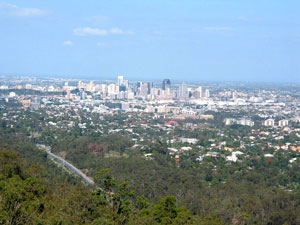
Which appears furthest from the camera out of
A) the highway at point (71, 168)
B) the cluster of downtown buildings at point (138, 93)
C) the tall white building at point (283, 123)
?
the cluster of downtown buildings at point (138, 93)

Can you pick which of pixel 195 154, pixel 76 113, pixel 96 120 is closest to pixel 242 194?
pixel 195 154

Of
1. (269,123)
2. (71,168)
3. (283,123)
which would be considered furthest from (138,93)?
(71,168)

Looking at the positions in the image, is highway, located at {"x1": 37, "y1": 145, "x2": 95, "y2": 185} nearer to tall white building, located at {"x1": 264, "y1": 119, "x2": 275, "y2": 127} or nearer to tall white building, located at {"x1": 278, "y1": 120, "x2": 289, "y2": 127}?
tall white building, located at {"x1": 264, "y1": 119, "x2": 275, "y2": 127}

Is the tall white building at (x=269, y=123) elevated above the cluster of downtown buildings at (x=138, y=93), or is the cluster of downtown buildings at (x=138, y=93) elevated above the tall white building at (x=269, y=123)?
the cluster of downtown buildings at (x=138, y=93)

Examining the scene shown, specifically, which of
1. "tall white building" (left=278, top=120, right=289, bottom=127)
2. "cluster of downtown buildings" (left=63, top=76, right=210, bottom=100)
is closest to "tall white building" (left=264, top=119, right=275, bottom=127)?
"tall white building" (left=278, top=120, right=289, bottom=127)

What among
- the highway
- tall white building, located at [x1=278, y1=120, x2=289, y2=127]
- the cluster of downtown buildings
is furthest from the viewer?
the cluster of downtown buildings

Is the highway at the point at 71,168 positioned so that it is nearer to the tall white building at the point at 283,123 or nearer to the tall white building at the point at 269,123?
the tall white building at the point at 269,123

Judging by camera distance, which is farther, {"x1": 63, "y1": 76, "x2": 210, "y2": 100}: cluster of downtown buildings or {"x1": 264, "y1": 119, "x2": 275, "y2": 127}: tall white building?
{"x1": 63, "y1": 76, "x2": 210, "y2": 100}: cluster of downtown buildings

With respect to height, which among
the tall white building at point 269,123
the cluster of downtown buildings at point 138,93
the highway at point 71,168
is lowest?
the highway at point 71,168

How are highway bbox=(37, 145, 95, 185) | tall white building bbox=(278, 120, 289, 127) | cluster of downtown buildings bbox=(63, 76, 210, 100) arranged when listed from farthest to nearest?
cluster of downtown buildings bbox=(63, 76, 210, 100) < tall white building bbox=(278, 120, 289, 127) < highway bbox=(37, 145, 95, 185)

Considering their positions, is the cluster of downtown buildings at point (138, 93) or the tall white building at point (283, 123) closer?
the tall white building at point (283, 123)

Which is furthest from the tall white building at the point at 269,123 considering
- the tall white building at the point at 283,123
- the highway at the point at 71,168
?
the highway at the point at 71,168

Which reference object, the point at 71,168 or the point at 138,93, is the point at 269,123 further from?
A: the point at 138,93
